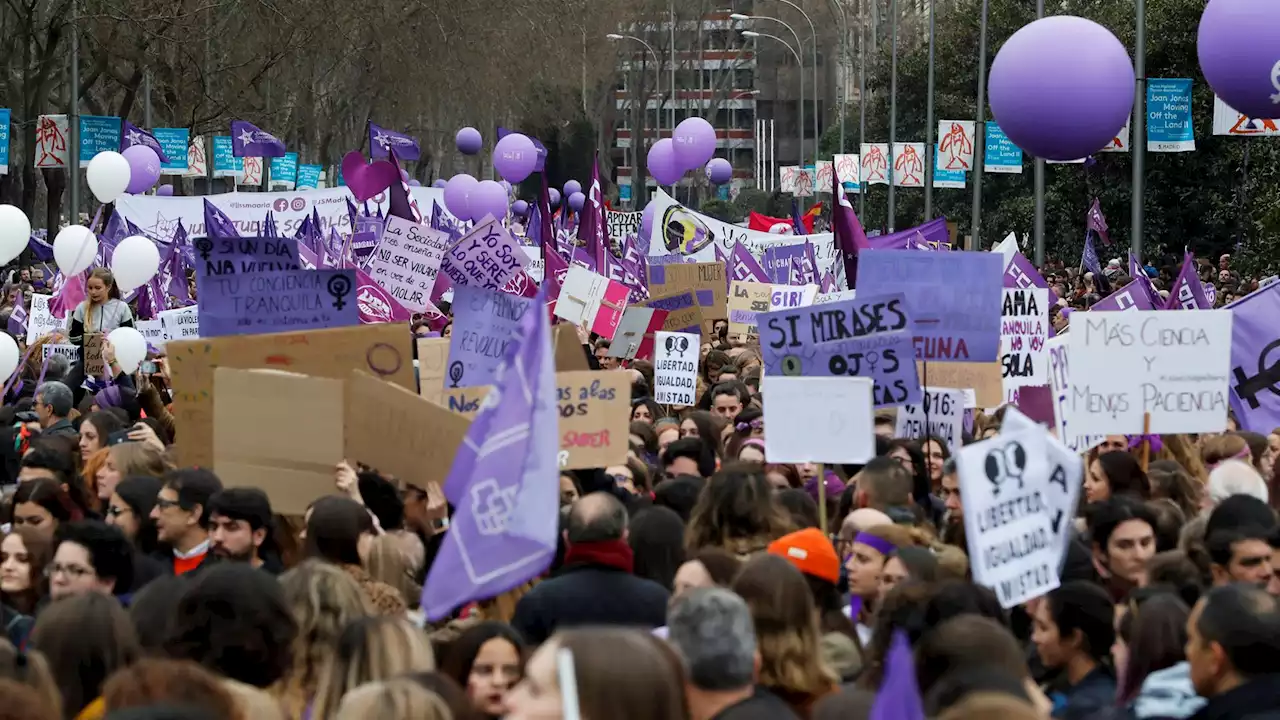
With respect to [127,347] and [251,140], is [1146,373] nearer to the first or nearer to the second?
[127,347]

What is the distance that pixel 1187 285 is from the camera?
49.6ft

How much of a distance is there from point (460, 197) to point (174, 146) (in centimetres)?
539

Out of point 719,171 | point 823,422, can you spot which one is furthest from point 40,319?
point 719,171

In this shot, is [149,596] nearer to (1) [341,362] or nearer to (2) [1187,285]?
(1) [341,362]

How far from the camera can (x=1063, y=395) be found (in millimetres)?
10070

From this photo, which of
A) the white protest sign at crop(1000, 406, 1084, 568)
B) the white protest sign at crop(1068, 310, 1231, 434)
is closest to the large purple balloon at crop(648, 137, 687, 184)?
the white protest sign at crop(1068, 310, 1231, 434)

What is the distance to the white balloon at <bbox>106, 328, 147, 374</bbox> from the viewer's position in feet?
44.0

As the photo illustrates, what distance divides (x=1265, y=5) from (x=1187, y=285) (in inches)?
120

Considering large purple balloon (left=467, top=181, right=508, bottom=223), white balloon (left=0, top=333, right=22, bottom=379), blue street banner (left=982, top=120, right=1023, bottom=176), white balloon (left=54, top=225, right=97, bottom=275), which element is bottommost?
white balloon (left=0, top=333, right=22, bottom=379)

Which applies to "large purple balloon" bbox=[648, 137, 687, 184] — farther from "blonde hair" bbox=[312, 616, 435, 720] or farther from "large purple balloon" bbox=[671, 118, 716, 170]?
"blonde hair" bbox=[312, 616, 435, 720]

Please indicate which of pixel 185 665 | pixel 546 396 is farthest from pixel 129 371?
pixel 185 665

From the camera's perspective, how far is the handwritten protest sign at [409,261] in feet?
57.2

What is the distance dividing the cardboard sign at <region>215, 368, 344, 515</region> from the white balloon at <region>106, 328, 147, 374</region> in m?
5.28

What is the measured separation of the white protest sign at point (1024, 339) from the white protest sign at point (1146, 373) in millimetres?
3119
